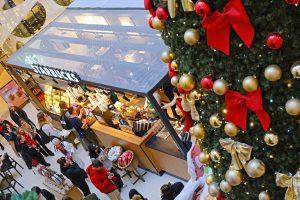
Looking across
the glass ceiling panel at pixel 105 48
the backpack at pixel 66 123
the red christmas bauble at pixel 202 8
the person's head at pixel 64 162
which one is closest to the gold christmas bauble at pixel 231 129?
the red christmas bauble at pixel 202 8

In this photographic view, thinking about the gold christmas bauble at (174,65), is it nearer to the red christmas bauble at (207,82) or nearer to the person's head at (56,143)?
the red christmas bauble at (207,82)

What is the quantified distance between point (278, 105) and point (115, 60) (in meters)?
5.27

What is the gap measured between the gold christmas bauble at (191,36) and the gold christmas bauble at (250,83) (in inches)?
15.8

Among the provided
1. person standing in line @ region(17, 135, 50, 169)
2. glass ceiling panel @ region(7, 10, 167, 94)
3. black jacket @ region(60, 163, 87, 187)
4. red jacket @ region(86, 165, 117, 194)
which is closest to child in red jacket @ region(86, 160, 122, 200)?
red jacket @ region(86, 165, 117, 194)

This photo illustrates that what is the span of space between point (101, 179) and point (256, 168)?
474 centimetres

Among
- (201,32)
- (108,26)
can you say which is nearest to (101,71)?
(108,26)

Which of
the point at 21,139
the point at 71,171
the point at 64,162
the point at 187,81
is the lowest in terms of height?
the point at 21,139

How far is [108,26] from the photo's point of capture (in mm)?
8453

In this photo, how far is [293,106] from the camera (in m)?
2.32

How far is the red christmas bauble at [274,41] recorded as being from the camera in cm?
220

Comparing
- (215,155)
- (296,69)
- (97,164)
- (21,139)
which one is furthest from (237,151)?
(21,139)

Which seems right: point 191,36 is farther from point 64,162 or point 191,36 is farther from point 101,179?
point 64,162

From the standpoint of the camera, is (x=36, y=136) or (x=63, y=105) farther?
(x=63, y=105)

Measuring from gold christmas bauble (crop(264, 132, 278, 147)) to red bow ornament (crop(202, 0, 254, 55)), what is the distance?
1.91ft
